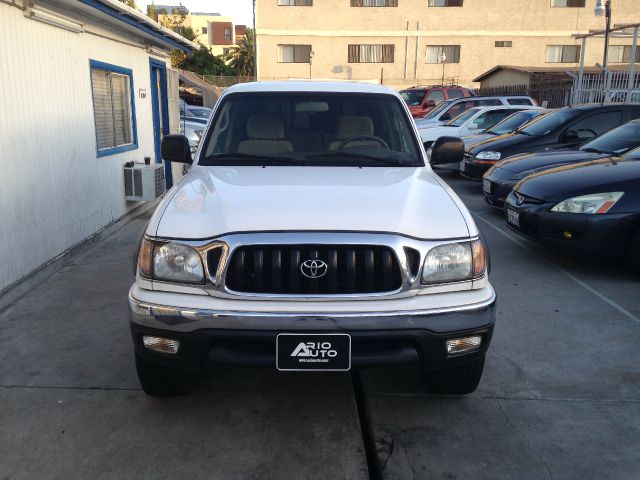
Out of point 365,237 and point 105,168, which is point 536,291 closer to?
point 365,237

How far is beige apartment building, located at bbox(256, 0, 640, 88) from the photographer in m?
33.9

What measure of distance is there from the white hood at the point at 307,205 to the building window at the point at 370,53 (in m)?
32.6

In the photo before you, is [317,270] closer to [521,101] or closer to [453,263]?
[453,263]

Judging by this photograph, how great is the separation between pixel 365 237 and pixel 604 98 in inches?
638

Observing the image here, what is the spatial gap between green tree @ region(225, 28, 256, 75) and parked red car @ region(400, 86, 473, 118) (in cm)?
3488

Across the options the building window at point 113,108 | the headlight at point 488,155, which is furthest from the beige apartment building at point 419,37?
the building window at point 113,108

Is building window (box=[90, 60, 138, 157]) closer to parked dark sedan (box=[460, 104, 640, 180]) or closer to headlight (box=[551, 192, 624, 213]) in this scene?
A: headlight (box=[551, 192, 624, 213])

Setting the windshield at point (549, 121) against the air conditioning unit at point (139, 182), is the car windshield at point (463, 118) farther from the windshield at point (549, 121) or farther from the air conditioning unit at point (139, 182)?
the air conditioning unit at point (139, 182)

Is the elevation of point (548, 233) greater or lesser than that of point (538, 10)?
lesser

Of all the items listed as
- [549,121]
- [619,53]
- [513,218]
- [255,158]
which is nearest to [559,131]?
[549,121]

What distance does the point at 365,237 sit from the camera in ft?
9.22

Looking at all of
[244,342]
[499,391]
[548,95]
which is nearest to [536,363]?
[499,391]

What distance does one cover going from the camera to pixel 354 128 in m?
4.30

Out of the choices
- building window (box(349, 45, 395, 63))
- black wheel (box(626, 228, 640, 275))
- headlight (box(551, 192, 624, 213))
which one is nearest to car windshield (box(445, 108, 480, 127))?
headlight (box(551, 192, 624, 213))
